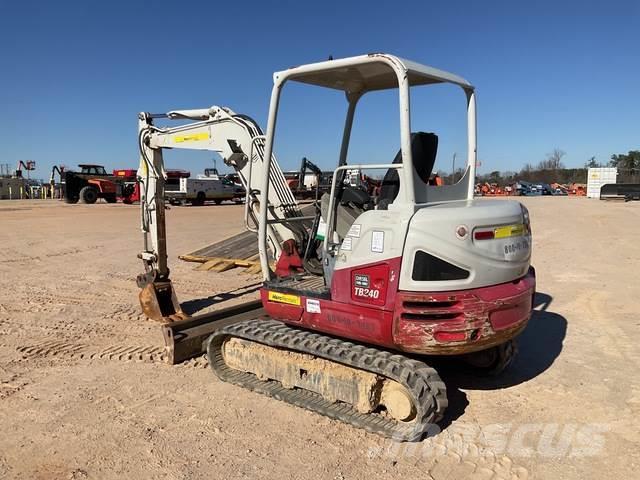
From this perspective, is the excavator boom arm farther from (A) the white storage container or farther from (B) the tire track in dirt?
(A) the white storage container

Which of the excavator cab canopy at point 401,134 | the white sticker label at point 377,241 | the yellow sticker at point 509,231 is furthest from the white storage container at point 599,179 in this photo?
the white sticker label at point 377,241

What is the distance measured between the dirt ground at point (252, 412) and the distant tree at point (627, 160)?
65.9m

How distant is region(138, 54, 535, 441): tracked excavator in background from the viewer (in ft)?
12.1

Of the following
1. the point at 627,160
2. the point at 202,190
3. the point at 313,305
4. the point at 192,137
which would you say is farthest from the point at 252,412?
the point at 627,160

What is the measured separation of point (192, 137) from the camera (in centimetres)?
631

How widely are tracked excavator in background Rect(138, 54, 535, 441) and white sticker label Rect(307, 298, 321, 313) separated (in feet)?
0.04

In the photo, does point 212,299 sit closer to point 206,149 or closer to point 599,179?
point 206,149

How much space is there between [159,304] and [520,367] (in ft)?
13.8

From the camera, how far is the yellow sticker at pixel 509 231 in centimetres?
386

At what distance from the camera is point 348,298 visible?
13.2 ft

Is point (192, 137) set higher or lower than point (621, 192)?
higher

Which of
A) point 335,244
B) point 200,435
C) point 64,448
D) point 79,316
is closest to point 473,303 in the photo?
point 335,244

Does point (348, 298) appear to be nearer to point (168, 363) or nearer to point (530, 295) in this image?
point (530, 295)

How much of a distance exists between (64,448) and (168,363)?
160 cm
